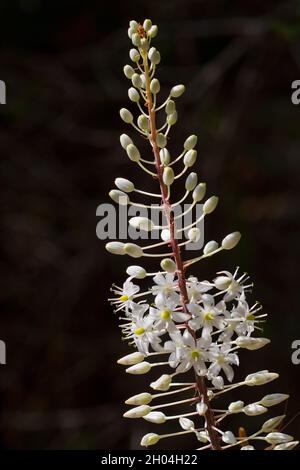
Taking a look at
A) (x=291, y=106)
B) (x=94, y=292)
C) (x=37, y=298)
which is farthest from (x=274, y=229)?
(x=37, y=298)

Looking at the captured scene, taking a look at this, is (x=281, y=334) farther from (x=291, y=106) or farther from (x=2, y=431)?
(x=2, y=431)

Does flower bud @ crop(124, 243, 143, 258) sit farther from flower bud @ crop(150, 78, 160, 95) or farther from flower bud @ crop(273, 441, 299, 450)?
flower bud @ crop(273, 441, 299, 450)

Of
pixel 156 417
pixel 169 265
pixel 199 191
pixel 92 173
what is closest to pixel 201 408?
pixel 156 417

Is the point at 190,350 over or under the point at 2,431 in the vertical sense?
under

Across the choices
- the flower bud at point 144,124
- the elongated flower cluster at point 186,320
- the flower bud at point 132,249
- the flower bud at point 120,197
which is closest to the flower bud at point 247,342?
the elongated flower cluster at point 186,320

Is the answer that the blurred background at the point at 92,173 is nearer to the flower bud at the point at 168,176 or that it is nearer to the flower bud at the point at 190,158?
the flower bud at the point at 190,158

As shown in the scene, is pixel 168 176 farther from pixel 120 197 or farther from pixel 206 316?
pixel 206 316
